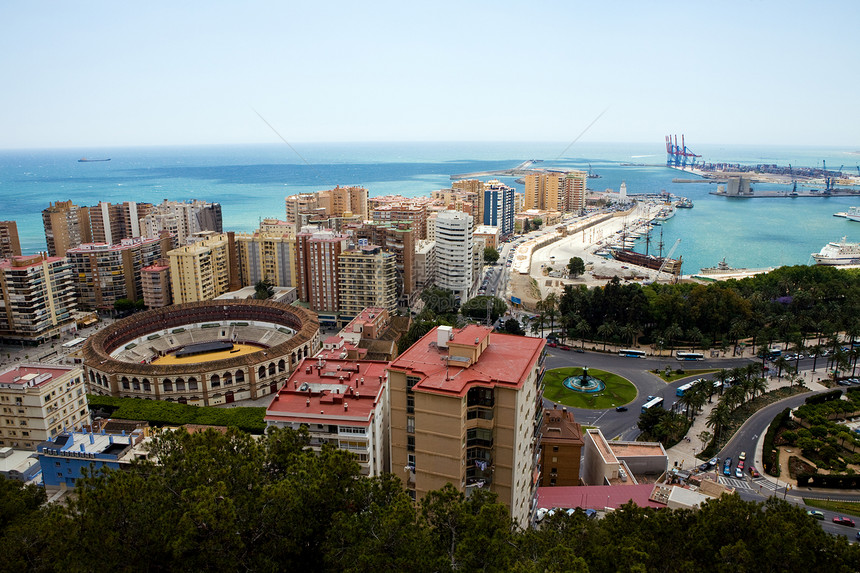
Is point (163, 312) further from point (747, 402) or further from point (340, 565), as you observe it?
point (747, 402)

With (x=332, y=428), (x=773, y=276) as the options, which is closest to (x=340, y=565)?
(x=332, y=428)

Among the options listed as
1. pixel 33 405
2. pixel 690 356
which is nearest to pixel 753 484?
pixel 690 356

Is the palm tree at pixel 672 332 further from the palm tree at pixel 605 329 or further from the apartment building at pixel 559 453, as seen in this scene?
the apartment building at pixel 559 453

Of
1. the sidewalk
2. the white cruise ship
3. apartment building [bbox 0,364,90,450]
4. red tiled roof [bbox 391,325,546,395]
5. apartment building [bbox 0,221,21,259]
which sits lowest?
the sidewalk

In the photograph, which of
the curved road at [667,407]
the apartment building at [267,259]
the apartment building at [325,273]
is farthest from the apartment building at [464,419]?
the apartment building at [267,259]

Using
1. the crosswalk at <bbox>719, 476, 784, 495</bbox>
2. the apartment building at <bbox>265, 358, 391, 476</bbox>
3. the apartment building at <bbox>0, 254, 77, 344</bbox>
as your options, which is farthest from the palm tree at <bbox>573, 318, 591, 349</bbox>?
the apartment building at <bbox>0, 254, 77, 344</bbox>

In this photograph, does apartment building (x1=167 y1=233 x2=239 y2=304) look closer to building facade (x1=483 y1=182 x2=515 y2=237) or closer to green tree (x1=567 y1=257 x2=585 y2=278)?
green tree (x1=567 y1=257 x2=585 y2=278)

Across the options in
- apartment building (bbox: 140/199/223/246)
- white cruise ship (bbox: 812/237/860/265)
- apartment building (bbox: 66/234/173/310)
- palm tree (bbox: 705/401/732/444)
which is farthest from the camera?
white cruise ship (bbox: 812/237/860/265)
